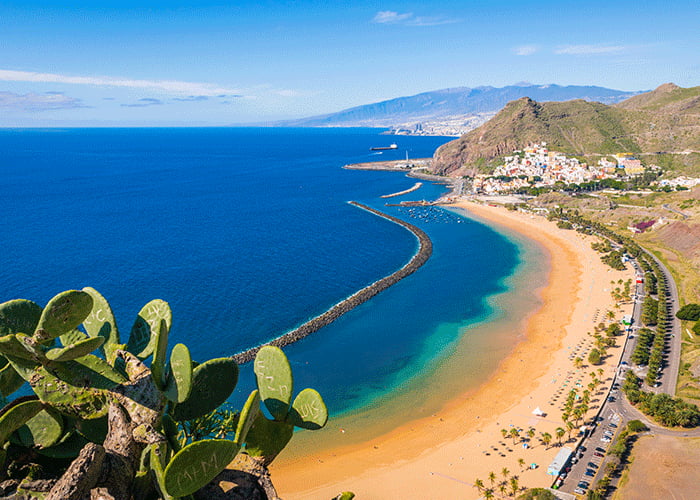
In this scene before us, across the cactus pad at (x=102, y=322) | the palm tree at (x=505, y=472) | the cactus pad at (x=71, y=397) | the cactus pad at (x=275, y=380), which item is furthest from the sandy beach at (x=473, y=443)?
the cactus pad at (x=71, y=397)

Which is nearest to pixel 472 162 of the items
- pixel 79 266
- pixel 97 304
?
pixel 79 266

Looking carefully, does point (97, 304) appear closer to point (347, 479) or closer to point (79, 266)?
point (347, 479)

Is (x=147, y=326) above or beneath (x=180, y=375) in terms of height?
above

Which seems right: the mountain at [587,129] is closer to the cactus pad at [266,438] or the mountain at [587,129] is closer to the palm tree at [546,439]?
the palm tree at [546,439]

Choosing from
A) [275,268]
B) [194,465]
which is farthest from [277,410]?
[275,268]

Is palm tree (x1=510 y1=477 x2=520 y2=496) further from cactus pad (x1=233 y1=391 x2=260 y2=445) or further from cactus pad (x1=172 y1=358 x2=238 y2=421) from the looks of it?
cactus pad (x1=233 y1=391 x2=260 y2=445)

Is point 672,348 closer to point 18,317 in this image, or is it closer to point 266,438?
point 266,438
